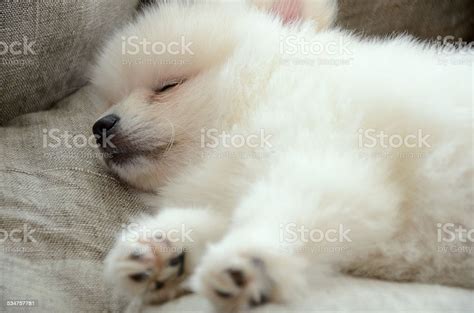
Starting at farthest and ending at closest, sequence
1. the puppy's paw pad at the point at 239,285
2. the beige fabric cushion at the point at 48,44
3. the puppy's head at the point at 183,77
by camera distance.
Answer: the beige fabric cushion at the point at 48,44
the puppy's head at the point at 183,77
the puppy's paw pad at the point at 239,285

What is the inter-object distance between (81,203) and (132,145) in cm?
18

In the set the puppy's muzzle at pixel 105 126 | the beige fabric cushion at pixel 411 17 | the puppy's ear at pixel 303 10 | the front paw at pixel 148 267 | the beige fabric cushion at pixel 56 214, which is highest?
the puppy's ear at pixel 303 10

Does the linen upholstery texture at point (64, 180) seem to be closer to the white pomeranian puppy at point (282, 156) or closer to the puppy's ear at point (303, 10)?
the white pomeranian puppy at point (282, 156)

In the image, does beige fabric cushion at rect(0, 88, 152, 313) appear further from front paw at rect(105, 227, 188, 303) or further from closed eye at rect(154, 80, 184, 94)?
closed eye at rect(154, 80, 184, 94)

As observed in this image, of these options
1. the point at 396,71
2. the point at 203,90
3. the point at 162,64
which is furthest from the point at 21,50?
the point at 396,71

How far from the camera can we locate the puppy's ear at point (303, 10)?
4.68ft

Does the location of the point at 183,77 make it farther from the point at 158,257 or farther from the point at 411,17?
the point at 411,17

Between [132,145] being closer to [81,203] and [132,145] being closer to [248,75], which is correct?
[81,203]

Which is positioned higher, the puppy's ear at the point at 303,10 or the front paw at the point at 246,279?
the puppy's ear at the point at 303,10

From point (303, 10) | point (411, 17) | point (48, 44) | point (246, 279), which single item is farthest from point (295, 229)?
point (411, 17)

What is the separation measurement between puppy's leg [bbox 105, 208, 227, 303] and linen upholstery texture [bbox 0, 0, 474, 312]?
47 mm

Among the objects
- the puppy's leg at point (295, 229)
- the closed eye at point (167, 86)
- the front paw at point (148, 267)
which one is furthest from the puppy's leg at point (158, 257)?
the closed eye at point (167, 86)

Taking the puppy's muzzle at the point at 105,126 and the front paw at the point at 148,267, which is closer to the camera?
the front paw at the point at 148,267

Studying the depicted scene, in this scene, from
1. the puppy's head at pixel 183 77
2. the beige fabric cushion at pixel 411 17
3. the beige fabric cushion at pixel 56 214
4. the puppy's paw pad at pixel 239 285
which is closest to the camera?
the puppy's paw pad at pixel 239 285
